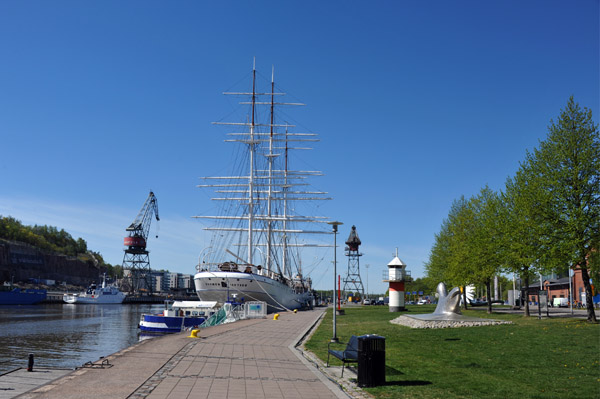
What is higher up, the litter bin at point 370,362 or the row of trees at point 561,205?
the row of trees at point 561,205

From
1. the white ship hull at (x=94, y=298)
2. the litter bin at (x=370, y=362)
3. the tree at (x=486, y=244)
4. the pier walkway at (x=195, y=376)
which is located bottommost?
the white ship hull at (x=94, y=298)

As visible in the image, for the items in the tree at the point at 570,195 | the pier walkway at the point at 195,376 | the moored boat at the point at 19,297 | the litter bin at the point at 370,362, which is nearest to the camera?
the pier walkway at the point at 195,376

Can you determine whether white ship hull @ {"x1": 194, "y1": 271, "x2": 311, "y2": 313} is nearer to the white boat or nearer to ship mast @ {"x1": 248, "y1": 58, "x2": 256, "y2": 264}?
ship mast @ {"x1": 248, "y1": 58, "x2": 256, "y2": 264}

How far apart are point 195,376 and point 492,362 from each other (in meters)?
8.66

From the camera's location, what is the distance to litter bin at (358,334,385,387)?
11.5 meters

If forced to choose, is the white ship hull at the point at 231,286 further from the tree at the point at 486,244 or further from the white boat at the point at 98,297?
the white boat at the point at 98,297

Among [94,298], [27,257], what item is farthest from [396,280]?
[27,257]

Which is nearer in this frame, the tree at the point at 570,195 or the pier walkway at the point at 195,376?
the pier walkway at the point at 195,376

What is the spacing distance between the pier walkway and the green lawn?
1.66m

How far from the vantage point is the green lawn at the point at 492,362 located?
431 inches

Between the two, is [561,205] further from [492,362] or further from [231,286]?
[231,286]

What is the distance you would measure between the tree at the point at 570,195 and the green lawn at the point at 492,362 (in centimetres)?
385

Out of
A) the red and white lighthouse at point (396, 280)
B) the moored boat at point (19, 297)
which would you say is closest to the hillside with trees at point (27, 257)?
the moored boat at point (19, 297)

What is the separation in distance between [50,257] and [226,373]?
634ft
